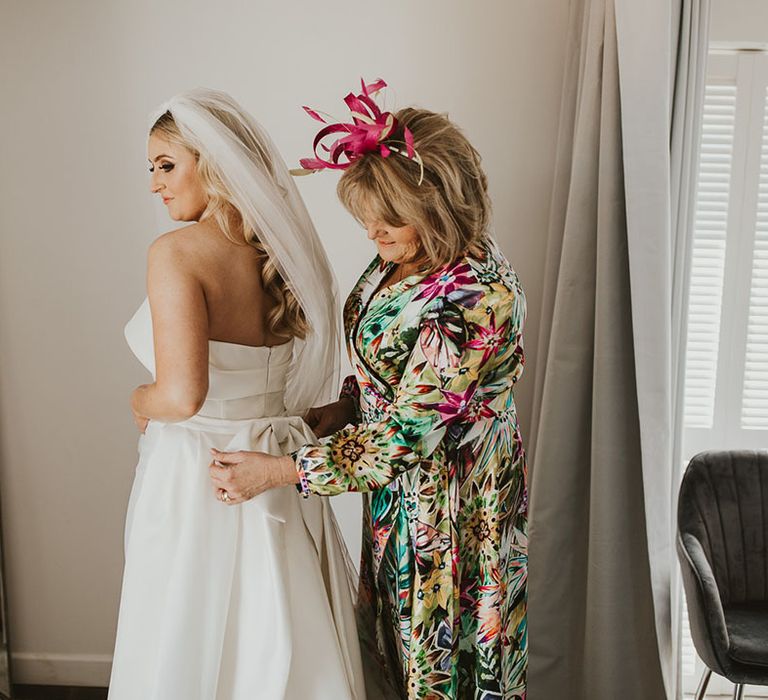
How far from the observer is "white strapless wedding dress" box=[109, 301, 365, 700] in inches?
57.4

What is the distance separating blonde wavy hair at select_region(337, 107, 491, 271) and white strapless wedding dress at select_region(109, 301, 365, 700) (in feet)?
1.24

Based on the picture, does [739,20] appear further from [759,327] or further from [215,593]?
[215,593]

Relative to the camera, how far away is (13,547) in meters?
2.53

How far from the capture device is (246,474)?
4.73 ft

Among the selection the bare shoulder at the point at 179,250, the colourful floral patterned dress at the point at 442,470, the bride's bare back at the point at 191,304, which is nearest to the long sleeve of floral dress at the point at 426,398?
the colourful floral patterned dress at the point at 442,470

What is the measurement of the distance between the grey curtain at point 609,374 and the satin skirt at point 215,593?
0.82 m

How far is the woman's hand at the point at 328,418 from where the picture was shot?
69.2 inches

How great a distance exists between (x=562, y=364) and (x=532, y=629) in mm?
781

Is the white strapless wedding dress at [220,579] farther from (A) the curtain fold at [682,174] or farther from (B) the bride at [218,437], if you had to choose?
(A) the curtain fold at [682,174]

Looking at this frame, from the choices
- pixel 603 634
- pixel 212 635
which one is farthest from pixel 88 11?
pixel 603 634

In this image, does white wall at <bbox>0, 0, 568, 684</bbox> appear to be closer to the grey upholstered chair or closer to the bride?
the grey upholstered chair

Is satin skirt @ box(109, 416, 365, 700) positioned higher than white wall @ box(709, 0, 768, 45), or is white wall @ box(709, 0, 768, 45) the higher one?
white wall @ box(709, 0, 768, 45)

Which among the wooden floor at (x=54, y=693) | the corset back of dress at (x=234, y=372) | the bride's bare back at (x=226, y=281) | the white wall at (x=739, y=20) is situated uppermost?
the white wall at (x=739, y=20)

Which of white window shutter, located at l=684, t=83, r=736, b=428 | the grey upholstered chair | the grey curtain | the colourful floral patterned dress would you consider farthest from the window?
the colourful floral patterned dress
